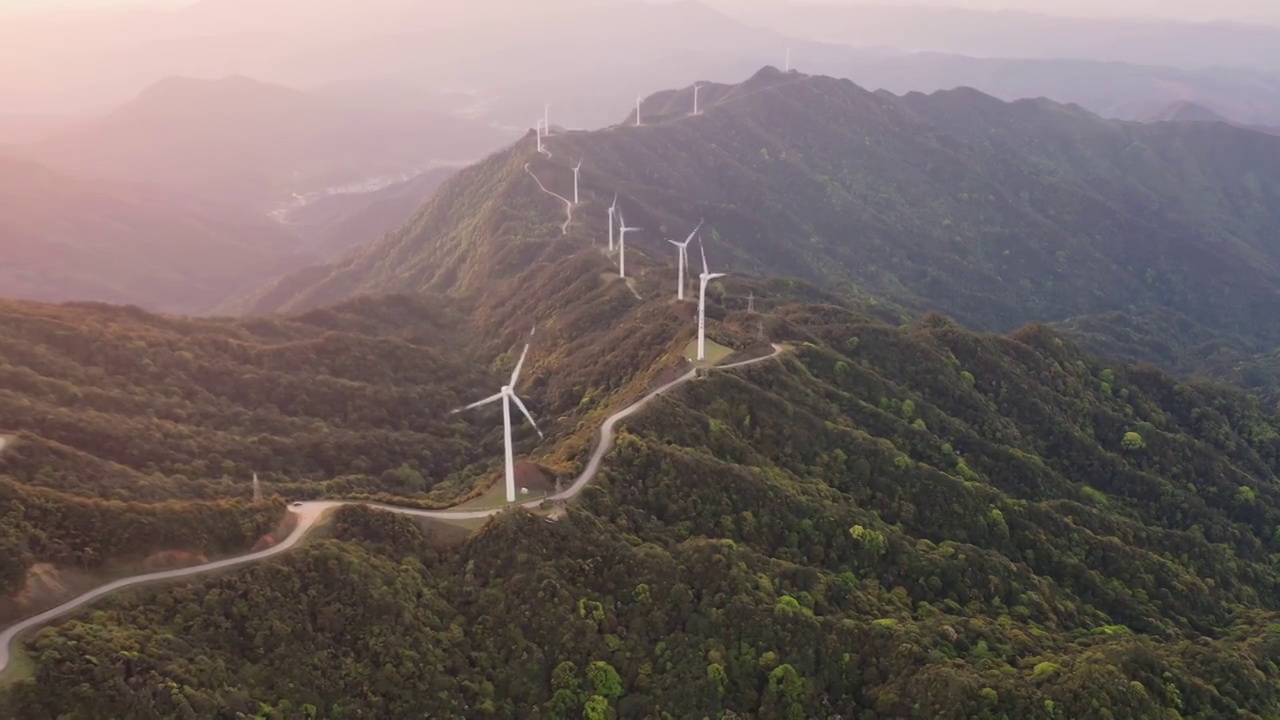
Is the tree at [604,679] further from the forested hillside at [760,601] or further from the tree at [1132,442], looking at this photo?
the tree at [1132,442]

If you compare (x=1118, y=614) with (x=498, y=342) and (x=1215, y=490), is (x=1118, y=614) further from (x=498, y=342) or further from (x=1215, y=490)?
(x=498, y=342)

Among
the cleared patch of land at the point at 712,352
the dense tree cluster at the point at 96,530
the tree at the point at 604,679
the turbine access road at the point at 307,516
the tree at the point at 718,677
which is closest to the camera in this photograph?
the turbine access road at the point at 307,516

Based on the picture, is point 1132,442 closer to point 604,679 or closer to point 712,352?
point 712,352

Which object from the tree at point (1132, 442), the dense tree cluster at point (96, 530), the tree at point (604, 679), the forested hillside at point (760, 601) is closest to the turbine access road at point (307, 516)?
the dense tree cluster at point (96, 530)

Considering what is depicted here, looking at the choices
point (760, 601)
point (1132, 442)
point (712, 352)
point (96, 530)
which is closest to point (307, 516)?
point (96, 530)

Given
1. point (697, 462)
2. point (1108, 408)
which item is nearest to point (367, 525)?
point (697, 462)
